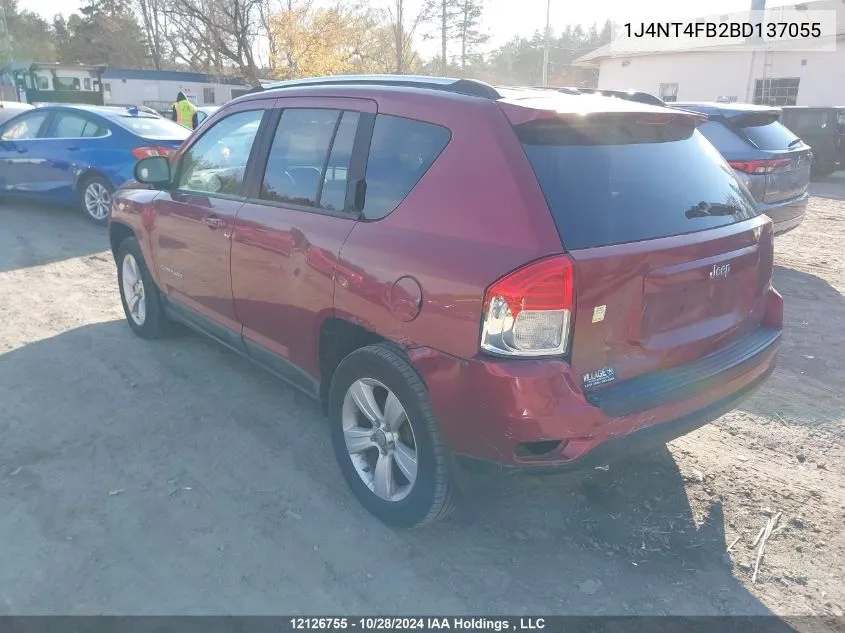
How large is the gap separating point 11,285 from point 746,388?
681 cm

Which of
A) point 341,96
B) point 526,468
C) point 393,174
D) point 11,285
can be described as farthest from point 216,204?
point 11,285

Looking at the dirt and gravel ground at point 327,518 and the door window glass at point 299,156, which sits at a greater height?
the door window glass at point 299,156

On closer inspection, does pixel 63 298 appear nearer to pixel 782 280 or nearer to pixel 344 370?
pixel 344 370

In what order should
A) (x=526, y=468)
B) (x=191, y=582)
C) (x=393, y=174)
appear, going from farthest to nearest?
(x=393, y=174) < (x=191, y=582) < (x=526, y=468)

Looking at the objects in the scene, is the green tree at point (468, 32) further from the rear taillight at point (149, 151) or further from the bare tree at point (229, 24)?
the rear taillight at point (149, 151)

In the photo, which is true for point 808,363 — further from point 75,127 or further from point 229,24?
point 229,24

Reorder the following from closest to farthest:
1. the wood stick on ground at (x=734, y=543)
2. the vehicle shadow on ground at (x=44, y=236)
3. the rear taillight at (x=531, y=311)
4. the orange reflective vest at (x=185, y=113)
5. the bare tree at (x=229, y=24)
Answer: the rear taillight at (x=531, y=311) < the wood stick on ground at (x=734, y=543) < the vehicle shadow on ground at (x=44, y=236) < the orange reflective vest at (x=185, y=113) < the bare tree at (x=229, y=24)

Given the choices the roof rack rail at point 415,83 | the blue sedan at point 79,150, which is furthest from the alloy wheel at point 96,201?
the roof rack rail at point 415,83

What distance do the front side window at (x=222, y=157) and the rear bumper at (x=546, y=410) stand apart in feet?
6.42

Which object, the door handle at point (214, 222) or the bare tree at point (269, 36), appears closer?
the door handle at point (214, 222)

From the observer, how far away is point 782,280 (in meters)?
7.27

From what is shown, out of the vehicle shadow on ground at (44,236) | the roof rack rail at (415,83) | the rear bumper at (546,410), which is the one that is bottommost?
the vehicle shadow on ground at (44,236)

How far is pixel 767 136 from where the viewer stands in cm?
748

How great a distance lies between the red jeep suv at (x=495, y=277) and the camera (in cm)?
248
